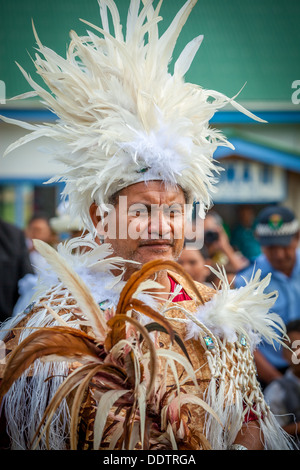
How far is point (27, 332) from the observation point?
5.94 feet

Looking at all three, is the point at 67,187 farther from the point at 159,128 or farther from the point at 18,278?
the point at 18,278

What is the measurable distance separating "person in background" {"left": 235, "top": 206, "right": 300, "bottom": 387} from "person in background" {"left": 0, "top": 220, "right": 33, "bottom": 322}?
5.53 ft

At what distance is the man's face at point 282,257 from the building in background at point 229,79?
1279mm

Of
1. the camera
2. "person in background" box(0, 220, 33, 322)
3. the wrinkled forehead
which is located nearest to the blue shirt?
the camera

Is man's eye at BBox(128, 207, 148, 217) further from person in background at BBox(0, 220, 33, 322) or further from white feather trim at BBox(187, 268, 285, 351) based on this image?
person in background at BBox(0, 220, 33, 322)

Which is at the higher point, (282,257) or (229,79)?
(229,79)

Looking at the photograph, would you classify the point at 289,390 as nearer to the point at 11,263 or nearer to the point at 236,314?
the point at 236,314

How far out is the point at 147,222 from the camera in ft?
6.03

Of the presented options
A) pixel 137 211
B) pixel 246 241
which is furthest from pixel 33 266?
pixel 246 241

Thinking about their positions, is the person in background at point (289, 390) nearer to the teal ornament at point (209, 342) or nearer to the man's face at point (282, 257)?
the man's face at point (282, 257)

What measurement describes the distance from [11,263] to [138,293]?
2637 millimetres

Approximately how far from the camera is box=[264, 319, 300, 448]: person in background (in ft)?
11.0
